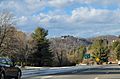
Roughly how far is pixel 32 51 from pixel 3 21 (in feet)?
59.6

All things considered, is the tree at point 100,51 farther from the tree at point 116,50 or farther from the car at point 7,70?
the car at point 7,70

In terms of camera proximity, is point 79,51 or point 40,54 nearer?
point 40,54

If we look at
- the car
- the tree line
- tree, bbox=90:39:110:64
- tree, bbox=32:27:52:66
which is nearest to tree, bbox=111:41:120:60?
tree, bbox=90:39:110:64

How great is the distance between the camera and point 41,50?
333 feet

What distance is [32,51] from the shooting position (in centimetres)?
10050

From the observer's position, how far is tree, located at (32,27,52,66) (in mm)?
100438

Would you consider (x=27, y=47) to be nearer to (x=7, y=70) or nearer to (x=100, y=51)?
(x=100, y=51)

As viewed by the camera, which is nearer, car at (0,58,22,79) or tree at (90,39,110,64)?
car at (0,58,22,79)

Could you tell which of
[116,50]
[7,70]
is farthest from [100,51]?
[7,70]

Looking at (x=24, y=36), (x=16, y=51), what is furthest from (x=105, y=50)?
(x=16, y=51)

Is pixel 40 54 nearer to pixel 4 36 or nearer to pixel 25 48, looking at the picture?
pixel 25 48

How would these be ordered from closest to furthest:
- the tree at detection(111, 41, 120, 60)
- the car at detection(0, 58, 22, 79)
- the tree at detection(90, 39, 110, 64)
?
the car at detection(0, 58, 22, 79) → the tree at detection(90, 39, 110, 64) → the tree at detection(111, 41, 120, 60)

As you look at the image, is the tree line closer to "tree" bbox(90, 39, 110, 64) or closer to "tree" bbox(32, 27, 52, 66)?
"tree" bbox(32, 27, 52, 66)

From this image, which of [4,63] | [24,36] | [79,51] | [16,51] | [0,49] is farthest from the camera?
[79,51]
